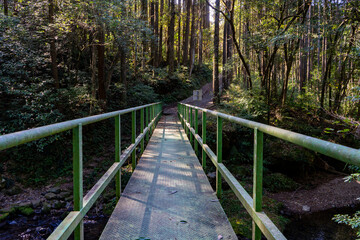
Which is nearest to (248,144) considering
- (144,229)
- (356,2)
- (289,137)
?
(356,2)

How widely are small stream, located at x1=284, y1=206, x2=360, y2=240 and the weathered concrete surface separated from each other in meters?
4.05

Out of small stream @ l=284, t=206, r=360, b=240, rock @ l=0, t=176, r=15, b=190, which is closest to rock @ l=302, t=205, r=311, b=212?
small stream @ l=284, t=206, r=360, b=240

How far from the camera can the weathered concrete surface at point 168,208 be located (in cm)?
250

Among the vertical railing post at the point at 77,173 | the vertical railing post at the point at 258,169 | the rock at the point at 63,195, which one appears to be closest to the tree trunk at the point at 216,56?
the rock at the point at 63,195

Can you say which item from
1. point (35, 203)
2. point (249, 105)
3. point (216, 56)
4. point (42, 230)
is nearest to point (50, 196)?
point (35, 203)

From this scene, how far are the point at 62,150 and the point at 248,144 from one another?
890 centimetres

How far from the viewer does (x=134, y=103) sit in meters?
17.6

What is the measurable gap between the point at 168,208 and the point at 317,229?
20.0ft

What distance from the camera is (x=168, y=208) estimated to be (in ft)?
10.1

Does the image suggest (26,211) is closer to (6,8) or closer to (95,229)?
(95,229)

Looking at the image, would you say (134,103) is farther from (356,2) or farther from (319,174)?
(356,2)

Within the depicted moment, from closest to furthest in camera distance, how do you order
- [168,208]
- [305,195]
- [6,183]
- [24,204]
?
[168,208]
[24,204]
[6,183]
[305,195]

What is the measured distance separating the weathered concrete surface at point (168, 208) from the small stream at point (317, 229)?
4.05m

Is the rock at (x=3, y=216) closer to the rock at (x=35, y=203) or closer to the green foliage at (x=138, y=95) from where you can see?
the rock at (x=35, y=203)
